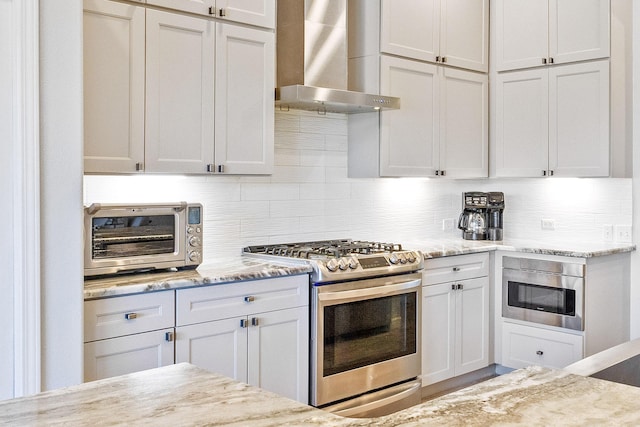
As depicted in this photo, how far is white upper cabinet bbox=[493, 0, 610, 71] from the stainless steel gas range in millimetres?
1832

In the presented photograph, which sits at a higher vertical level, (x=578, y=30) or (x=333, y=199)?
(x=578, y=30)

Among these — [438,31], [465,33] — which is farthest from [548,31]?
[438,31]

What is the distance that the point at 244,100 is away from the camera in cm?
359

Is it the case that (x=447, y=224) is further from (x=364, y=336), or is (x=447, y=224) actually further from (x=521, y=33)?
(x=364, y=336)

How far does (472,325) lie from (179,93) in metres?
2.54

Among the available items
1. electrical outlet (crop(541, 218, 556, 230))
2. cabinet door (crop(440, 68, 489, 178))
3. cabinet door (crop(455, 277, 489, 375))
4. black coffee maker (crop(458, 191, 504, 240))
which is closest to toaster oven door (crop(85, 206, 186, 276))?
cabinet door (crop(455, 277, 489, 375))

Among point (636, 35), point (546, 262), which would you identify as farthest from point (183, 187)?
point (636, 35)

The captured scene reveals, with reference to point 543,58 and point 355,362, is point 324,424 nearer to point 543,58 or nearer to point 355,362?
point 355,362

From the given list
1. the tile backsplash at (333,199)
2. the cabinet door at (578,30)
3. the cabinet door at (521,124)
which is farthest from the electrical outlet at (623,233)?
the cabinet door at (578,30)

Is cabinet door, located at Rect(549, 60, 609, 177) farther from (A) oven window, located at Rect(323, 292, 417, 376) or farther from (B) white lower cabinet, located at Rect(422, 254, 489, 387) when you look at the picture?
(A) oven window, located at Rect(323, 292, 417, 376)

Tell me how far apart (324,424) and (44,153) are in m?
1.80

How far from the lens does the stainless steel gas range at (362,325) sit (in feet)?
11.6

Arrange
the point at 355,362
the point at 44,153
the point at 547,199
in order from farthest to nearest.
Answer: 1. the point at 547,199
2. the point at 355,362
3. the point at 44,153

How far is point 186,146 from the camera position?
132 inches
